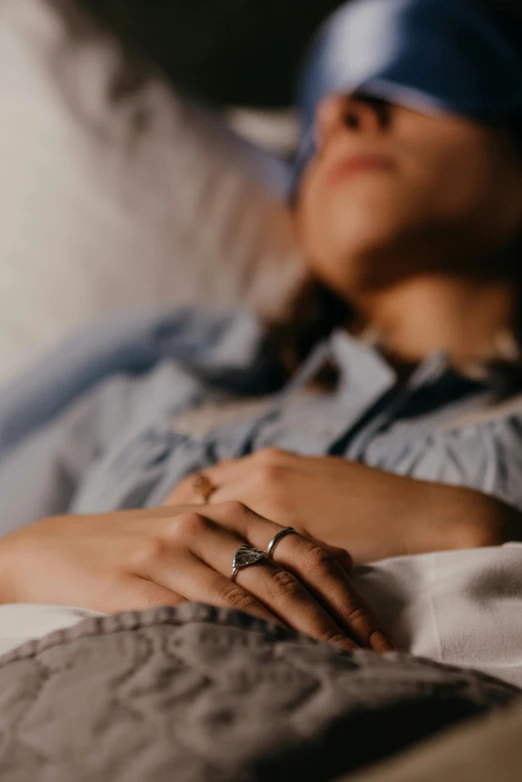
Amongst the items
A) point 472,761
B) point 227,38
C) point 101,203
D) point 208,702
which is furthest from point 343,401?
point 227,38

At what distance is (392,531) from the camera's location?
1.64 ft

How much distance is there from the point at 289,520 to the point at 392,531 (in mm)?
64

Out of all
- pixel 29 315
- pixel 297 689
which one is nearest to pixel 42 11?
pixel 29 315

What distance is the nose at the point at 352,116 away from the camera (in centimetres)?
95

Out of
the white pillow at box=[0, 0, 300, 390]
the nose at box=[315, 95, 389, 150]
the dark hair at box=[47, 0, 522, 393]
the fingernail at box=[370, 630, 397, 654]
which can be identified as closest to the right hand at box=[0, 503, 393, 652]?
the fingernail at box=[370, 630, 397, 654]

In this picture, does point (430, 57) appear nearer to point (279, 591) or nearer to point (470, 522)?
point (470, 522)

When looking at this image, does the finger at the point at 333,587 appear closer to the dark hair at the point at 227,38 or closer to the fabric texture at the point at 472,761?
the fabric texture at the point at 472,761

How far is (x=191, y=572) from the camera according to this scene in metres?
0.41

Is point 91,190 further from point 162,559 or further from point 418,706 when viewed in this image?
point 418,706

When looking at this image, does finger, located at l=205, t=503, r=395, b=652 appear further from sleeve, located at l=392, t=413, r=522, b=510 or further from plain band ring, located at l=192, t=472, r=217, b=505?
sleeve, located at l=392, t=413, r=522, b=510

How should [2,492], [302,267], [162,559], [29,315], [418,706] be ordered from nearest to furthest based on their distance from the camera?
[418,706] → [162,559] → [2,492] → [29,315] → [302,267]

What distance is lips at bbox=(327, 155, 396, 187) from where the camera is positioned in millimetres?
898

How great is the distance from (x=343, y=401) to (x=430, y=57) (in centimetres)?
45

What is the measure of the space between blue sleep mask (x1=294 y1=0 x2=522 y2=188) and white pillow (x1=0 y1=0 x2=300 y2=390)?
0.64 feet
